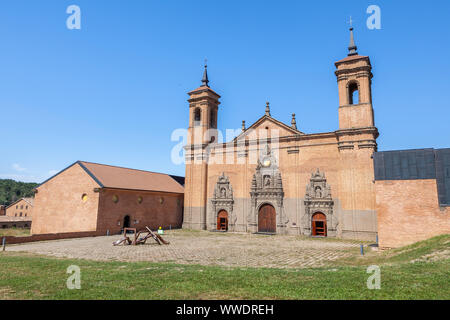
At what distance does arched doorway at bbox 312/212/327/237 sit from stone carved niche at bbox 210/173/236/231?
931 centimetres

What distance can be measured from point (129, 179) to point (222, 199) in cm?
1113

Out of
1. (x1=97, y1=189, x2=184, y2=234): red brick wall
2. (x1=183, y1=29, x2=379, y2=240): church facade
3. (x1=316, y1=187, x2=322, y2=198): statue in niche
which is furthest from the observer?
(x1=316, y1=187, x2=322, y2=198): statue in niche

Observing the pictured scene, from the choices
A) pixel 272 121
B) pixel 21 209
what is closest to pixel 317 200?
pixel 272 121

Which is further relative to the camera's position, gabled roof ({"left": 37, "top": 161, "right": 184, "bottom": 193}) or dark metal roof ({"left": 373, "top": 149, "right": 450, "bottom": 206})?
gabled roof ({"left": 37, "top": 161, "right": 184, "bottom": 193})

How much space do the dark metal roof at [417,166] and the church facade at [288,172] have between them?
7880 millimetres

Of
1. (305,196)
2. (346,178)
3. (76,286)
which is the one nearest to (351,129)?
(346,178)

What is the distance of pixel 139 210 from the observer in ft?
105

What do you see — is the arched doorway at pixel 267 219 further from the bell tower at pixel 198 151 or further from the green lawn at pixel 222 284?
the green lawn at pixel 222 284

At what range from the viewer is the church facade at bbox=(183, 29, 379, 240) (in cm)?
2633
